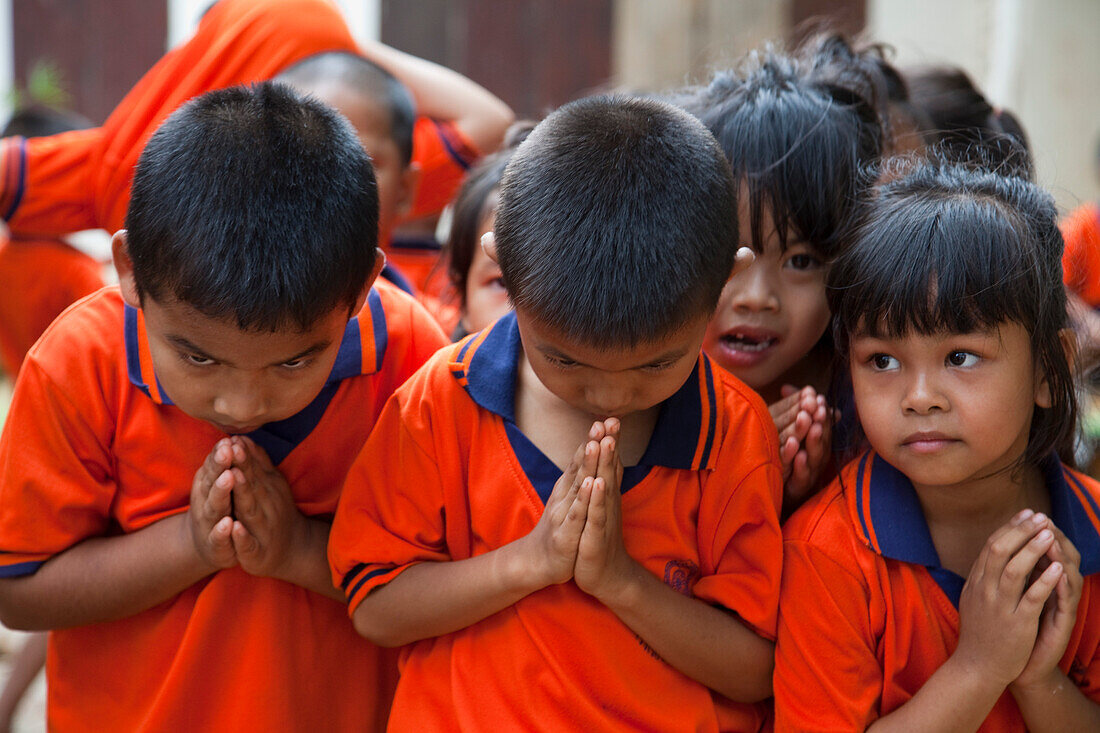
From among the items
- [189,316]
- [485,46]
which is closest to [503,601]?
[189,316]

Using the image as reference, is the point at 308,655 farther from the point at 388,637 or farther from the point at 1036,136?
the point at 1036,136

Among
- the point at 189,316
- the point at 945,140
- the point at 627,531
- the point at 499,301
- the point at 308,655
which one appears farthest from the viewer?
the point at 945,140

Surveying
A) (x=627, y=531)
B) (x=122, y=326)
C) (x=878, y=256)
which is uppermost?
(x=878, y=256)

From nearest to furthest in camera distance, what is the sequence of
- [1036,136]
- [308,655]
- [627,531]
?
1. [627,531]
2. [308,655]
3. [1036,136]

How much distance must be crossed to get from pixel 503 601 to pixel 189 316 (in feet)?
1.78

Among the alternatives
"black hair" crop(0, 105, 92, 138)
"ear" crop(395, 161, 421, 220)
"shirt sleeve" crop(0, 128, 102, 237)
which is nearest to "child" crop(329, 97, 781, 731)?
"ear" crop(395, 161, 421, 220)

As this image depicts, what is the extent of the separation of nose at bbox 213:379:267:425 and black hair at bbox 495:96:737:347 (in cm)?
35

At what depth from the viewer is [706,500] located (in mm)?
1467

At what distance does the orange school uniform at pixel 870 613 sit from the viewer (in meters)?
1.47

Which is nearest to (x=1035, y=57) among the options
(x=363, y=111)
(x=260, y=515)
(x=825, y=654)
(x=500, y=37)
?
(x=500, y=37)

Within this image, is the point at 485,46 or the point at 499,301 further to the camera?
the point at 485,46

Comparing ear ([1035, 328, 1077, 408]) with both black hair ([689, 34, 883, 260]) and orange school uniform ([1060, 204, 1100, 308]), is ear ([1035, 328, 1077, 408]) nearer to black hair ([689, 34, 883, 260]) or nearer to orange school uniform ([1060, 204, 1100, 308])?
black hair ([689, 34, 883, 260])

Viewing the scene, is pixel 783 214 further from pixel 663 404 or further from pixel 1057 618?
pixel 1057 618

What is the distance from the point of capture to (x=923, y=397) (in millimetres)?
1443
